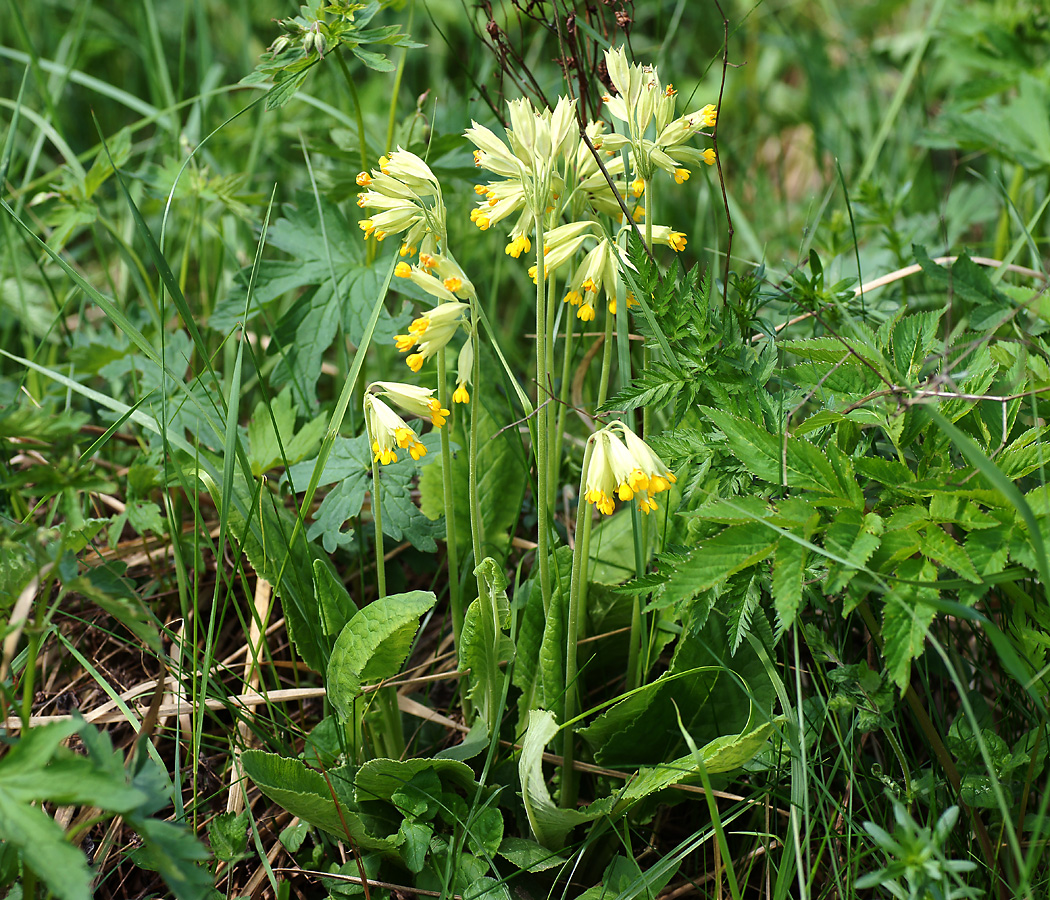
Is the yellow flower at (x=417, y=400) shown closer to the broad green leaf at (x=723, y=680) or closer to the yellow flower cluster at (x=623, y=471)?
the yellow flower cluster at (x=623, y=471)

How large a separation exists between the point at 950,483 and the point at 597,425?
1.09m

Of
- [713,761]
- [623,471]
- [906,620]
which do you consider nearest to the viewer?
[906,620]

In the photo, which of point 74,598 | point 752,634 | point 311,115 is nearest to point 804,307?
point 752,634

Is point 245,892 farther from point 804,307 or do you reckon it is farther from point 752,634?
point 804,307

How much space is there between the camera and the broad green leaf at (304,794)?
1.58 m

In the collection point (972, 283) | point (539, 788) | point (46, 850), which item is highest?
point (46, 850)

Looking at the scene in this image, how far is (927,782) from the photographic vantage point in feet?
5.61

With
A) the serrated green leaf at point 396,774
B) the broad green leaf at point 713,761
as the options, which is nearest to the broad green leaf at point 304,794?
the serrated green leaf at point 396,774

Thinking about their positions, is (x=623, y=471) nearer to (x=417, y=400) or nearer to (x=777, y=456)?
(x=777, y=456)

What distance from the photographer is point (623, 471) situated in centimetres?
149

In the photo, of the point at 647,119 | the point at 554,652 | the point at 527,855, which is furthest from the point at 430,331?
the point at 527,855

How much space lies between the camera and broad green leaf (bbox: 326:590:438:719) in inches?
65.3

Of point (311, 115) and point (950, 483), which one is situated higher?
point (311, 115)

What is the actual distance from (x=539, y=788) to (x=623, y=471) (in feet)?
2.07
